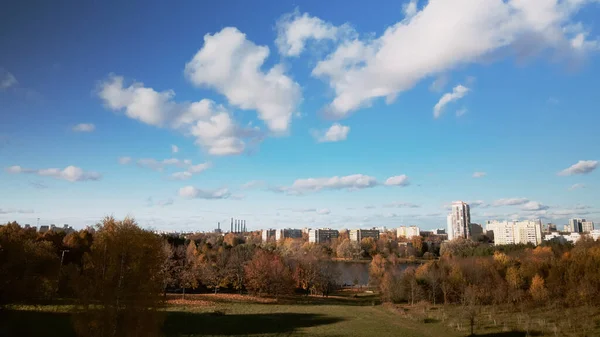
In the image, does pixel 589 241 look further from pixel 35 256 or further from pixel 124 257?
pixel 35 256

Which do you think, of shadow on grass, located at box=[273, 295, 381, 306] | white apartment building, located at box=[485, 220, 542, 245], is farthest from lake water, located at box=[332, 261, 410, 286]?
white apartment building, located at box=[485, 220, 542, 245]

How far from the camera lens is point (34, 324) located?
26969mm

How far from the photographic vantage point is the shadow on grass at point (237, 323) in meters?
28.4

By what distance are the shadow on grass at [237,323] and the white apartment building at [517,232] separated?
16987 cm

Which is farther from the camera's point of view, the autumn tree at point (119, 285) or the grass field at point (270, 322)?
the grass field at point (270, 322)

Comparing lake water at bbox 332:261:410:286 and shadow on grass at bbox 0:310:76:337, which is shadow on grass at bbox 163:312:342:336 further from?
lake water at bbox 332:261:410:286

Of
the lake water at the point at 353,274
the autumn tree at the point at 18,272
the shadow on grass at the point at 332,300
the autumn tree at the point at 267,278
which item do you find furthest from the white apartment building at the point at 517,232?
the autumn tree at the point at 18,272

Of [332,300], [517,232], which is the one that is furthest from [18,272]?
[517,232]

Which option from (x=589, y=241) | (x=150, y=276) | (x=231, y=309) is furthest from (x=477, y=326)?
(x=589, y=241)

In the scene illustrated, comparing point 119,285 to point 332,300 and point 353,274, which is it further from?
point 353,274

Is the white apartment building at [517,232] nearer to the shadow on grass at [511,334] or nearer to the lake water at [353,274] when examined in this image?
the lake water at [353,274]

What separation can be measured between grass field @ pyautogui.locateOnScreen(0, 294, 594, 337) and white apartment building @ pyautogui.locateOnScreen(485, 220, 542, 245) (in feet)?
521

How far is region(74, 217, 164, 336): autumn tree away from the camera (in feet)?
59.9

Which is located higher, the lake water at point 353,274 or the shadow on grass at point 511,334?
the shadow on grass at point 511,334
